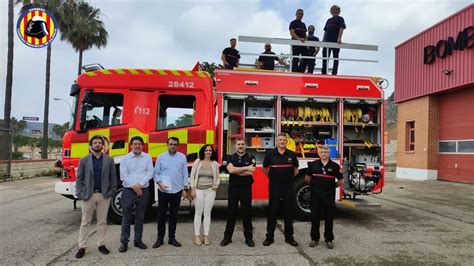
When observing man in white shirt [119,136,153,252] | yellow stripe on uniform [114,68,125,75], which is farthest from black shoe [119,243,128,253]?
yellow stripe on uniform [114,68,125,75]

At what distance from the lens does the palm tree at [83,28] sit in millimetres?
25953

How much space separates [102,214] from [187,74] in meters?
3.19

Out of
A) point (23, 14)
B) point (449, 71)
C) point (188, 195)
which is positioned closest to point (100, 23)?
point (23, 14)

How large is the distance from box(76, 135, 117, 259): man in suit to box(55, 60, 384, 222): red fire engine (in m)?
1.59

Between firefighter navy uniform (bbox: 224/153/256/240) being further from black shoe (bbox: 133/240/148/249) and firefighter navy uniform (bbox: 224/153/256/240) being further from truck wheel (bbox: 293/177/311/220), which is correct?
truck wheel (bbox: 293/177/311/220)

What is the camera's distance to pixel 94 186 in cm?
510

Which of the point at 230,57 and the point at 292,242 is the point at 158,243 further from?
the point at 230,57

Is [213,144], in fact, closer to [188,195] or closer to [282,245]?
[188,195]

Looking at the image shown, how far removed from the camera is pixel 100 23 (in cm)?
2838

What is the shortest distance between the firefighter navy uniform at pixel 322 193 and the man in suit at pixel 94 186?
3.03 m

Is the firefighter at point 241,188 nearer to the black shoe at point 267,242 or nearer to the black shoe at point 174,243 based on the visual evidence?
the black shoe at point 267,242

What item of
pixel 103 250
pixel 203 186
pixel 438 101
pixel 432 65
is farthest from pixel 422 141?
pixel 103 250

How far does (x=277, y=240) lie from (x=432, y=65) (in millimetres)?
14732

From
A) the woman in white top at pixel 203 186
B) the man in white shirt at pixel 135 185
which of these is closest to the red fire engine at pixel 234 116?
the woman in white top at pixel 203 186
